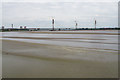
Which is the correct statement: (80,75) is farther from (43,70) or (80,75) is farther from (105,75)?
(43,70)

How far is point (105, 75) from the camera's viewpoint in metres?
3.28

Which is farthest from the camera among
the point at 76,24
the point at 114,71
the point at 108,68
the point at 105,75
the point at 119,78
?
the point at 76,24

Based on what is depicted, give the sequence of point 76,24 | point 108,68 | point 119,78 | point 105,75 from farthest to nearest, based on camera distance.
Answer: point 76,24
point 108,68
point 105,75
point 119,78

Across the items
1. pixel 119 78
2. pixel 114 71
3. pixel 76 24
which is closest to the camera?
pixel 119 78

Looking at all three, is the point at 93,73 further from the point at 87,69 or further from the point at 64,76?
the point at 64,76

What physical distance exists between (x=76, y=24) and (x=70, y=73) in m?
94.8

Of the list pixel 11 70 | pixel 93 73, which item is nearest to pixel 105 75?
pixel 93 73

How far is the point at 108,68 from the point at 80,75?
97 centimetres

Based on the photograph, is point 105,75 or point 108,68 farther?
point 108,68

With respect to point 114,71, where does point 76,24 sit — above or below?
above

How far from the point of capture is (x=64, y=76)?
3.26 m

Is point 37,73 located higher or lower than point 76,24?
lower

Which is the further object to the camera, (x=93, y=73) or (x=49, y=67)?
(x=49, y=67)

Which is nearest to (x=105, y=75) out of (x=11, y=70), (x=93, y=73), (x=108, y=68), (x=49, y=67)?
(x=93, y=73)
